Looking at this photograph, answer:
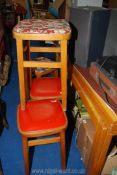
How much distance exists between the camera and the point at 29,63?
1.07m

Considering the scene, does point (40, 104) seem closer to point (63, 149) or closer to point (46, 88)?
point (46, 88)

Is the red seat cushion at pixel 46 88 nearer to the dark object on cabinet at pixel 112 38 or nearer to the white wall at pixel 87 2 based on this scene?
the dark object on cabinet at pixel 112 38

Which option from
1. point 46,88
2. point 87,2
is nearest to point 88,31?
point 87,2

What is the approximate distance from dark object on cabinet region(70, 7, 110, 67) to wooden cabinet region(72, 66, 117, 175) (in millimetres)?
143

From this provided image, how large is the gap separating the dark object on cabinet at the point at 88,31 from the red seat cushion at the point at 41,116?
41 centimetres

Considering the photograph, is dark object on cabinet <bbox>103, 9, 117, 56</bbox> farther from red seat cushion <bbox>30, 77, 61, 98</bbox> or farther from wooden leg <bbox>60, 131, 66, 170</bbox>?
wooden leg <bbox>60, 131, 66, 170</bbox>

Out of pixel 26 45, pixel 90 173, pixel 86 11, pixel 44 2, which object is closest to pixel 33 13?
pixel 44 2

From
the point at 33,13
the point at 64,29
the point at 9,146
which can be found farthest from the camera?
the point at 33,13

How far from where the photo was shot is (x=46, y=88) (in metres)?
1.52

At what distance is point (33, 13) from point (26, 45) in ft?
8.74

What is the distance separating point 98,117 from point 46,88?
2.06 ft

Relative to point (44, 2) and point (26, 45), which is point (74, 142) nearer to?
point (26, 45)

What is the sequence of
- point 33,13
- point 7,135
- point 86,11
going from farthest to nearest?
point 33,13, point 7,135, point 86,11

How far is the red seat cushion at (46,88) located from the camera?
1.46 m
